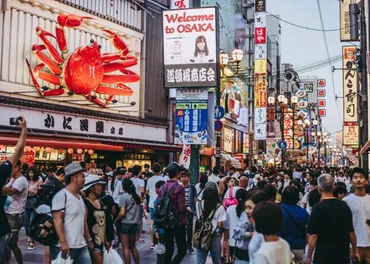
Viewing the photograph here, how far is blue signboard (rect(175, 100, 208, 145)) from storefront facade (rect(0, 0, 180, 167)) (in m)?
7.83

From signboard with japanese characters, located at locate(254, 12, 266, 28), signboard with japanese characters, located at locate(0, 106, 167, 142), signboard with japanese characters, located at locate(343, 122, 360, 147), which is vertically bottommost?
signboard with japanese characters, located at locate(0, 106, 167, 142)

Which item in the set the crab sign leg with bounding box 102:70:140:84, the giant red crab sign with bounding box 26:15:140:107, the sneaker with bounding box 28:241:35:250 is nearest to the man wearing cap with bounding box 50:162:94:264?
the sneaker with bounding box 28:241:35:250

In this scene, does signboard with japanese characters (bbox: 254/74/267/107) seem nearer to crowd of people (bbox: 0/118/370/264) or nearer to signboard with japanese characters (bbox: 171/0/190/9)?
signboard with japanese characters (bbox: 171/0/190/9)

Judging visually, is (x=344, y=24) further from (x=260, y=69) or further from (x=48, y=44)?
(x=48, y=44)

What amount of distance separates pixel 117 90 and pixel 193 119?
12735 mm

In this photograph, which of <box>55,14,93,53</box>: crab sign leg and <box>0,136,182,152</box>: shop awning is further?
<box>55,14,93,53</box>: crab sign leg

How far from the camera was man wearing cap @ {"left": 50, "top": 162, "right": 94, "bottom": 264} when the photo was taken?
6.17 metres

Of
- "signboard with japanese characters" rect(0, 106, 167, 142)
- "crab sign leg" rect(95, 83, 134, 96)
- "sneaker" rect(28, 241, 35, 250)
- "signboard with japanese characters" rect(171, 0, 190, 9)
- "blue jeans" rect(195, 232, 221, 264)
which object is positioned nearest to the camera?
"blue jeans" rect(195, 232, 221, 264)

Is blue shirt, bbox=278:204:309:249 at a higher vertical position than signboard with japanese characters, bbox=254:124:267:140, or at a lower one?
lower

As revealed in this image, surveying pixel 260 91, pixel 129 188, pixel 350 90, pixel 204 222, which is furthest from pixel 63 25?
pixel 260 91

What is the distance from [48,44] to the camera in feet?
73.7

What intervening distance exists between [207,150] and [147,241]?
79.6 feet

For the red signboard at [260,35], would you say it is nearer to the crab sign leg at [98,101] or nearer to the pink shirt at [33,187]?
the crab sign leg at [98,101]

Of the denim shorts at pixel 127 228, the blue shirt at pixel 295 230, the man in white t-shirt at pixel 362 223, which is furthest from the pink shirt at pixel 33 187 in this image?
the man in white t-shirt at pixel 362 223
